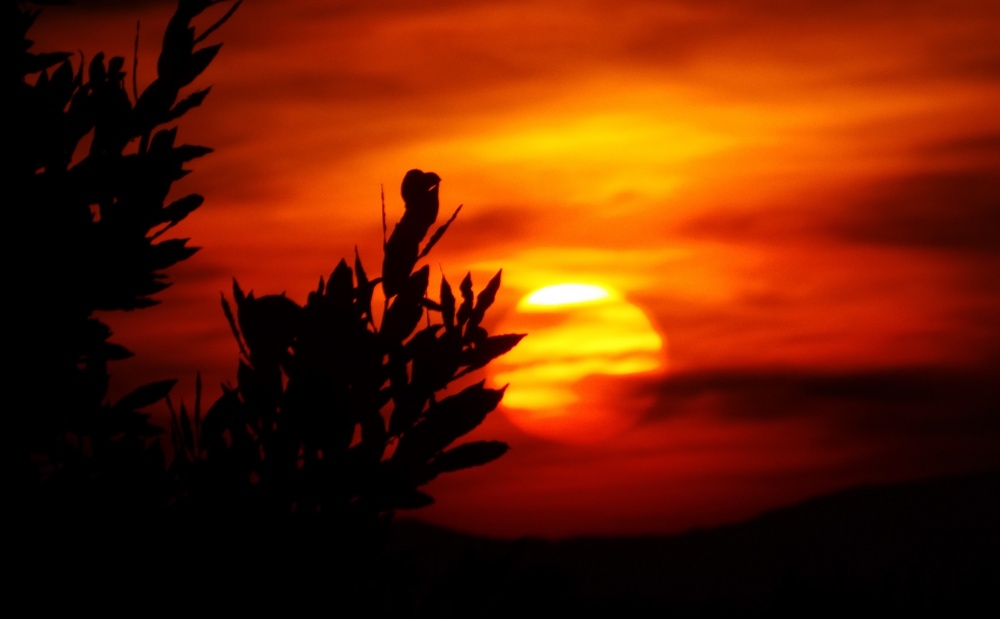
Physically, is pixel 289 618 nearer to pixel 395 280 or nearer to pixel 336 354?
pixel 336 354

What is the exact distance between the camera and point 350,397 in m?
4.74

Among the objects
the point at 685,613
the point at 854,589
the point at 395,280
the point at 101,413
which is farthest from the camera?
the point at 685,613

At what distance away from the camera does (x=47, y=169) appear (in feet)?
15.9

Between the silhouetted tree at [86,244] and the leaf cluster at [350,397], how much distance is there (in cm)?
31

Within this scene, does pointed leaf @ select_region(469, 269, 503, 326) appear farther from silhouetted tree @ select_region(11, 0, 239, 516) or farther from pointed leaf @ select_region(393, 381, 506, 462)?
silhouetted tree @ select_region(11, 0, 239, 516)

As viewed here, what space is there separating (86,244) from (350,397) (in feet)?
3.93

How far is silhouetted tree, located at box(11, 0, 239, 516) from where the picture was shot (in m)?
4.36

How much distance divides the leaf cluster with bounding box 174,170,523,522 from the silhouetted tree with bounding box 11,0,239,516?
1.02ft

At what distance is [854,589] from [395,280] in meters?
9.66

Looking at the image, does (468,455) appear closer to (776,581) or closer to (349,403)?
(349,403)

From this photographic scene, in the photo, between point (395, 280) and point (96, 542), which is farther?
point (395, 280)

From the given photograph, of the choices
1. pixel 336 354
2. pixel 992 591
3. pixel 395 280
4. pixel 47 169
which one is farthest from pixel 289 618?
pixel 992 591

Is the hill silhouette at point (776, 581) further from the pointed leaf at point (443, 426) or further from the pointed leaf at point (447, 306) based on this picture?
the pointed leaf at point (447, 306)

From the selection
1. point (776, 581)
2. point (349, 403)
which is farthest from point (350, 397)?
point (776, 581)
